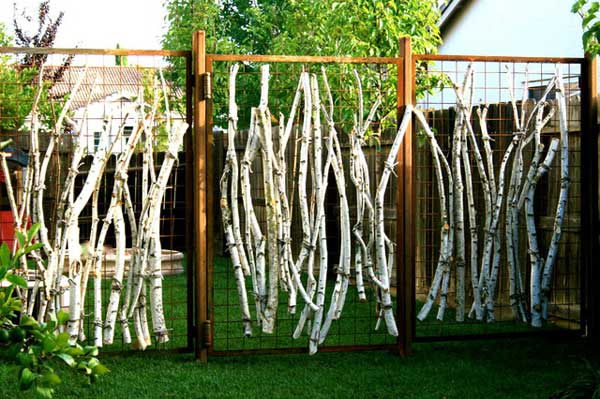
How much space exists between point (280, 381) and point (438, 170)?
173cm

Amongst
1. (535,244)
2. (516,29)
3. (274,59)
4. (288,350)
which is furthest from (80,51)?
(516,29)

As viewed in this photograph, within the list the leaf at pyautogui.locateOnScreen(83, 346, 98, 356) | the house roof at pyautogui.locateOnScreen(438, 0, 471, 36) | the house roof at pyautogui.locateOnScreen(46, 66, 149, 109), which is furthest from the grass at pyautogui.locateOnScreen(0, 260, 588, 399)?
the house roof at pyautogui.locateOnScreen(438, 0, 471, 36)

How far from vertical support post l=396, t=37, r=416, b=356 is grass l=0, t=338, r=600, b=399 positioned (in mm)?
210

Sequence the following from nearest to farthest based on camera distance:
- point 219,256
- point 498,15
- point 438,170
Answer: point 438,170 < point 219,256 < point 498,15

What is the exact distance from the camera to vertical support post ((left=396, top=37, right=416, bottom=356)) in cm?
571

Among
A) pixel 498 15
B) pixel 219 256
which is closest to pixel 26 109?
pixel 219 256

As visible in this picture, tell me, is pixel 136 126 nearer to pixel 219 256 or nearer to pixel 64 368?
pixel 64 368

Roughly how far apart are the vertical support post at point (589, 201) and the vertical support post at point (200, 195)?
2538mm

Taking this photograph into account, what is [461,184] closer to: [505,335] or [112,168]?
[505,335]

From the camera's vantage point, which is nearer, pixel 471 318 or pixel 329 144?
pixel 329 144

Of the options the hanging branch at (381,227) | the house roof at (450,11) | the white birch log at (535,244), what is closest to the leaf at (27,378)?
the hanging branch at (381,227)

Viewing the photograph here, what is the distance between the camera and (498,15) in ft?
43.3

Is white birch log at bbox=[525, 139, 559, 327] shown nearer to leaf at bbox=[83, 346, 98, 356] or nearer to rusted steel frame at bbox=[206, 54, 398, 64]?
rusted steel frame at bbox=[206, 54, 398, 64]

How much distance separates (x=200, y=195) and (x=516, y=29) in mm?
8170
